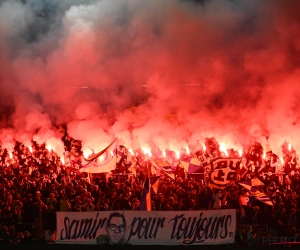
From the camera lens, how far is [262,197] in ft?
50.3

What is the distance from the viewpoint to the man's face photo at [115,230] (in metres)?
12.9

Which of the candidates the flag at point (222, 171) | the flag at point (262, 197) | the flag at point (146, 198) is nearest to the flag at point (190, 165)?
the flag at point (222, 171)

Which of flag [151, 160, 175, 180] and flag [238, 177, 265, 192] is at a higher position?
flag [151, 160, 175, 180]

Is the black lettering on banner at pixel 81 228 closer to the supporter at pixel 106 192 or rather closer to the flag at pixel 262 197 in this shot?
the supporter at pixel 106 192

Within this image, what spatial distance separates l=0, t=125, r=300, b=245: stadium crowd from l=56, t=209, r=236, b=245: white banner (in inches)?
34.3

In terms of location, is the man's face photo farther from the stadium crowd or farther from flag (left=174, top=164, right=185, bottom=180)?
flag (left=174, top=164, right=185, bottom=180)

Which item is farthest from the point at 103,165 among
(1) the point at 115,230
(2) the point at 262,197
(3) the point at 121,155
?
(1) the point at 115,230

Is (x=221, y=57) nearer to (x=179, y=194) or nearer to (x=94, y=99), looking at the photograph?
(x=94, y=99)

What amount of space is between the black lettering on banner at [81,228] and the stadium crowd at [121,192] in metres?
0.55

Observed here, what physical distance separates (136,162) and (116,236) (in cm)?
632

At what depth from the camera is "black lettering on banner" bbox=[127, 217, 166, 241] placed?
42.5ft

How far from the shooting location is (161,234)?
13.0 meters

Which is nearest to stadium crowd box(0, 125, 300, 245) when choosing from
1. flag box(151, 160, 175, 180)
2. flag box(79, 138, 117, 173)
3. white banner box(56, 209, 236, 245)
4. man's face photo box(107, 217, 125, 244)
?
flag box(151, 160, 175, 180)

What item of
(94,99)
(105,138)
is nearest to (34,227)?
(105,138)
